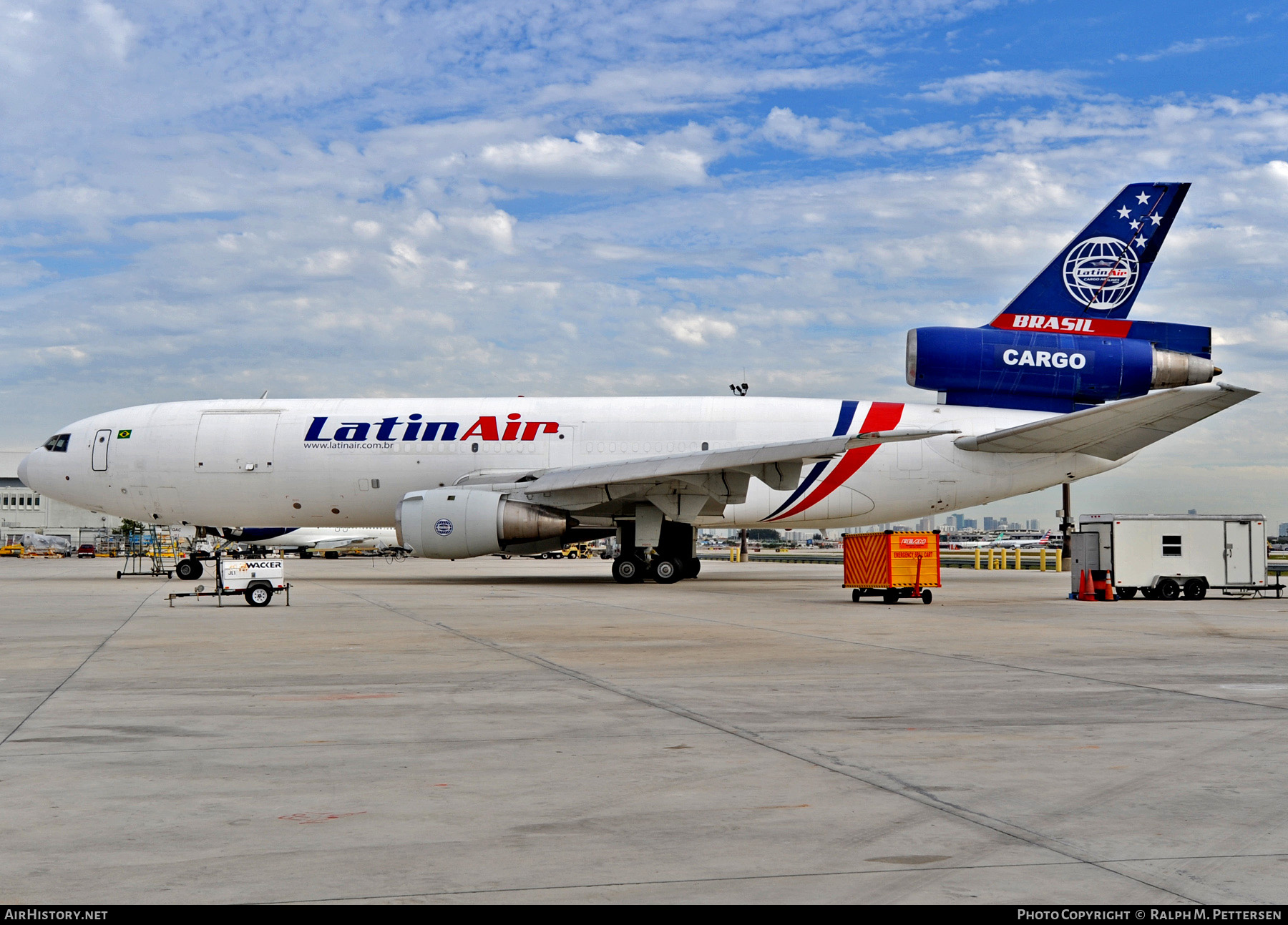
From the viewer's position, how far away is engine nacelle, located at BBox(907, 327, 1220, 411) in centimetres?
2644

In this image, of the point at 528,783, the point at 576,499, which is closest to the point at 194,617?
the point at 576,499

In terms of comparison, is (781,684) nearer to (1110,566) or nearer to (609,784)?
(609,784)

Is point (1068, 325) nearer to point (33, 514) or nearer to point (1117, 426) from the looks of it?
point (1117, 426)

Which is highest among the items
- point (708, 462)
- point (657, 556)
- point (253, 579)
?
point (708, 462)

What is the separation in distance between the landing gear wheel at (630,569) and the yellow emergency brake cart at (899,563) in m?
6.97

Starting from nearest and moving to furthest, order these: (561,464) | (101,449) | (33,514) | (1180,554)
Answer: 1. (1180,554)
2. (561,464)
3. (101,449)
4. (33,514)

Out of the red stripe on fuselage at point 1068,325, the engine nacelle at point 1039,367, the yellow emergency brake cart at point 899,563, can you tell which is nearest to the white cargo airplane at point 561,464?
the engine nacelle at point 1039,367

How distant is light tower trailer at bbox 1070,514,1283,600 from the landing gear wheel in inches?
386

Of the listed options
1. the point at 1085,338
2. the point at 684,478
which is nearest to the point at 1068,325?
the point at 1085,338

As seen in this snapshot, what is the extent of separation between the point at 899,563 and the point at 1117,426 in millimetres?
7266

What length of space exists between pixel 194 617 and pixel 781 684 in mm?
11009

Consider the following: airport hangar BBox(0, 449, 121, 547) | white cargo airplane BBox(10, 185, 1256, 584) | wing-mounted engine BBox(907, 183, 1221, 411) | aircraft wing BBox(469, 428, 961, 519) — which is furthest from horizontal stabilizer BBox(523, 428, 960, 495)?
airport hangar BBox(0, 449, 121, 547)

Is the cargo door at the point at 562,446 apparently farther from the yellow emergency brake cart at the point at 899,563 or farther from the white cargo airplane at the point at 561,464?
the yellow emergency brake cart at the point at 899,563

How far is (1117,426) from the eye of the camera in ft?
81.3
